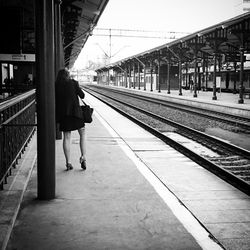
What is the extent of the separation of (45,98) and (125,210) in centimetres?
149

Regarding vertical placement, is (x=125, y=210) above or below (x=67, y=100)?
below

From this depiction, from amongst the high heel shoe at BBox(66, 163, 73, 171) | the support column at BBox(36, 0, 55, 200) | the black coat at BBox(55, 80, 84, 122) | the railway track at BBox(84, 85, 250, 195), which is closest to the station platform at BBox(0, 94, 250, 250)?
the high heel shoe at BBox(66, 163, 73, 171)

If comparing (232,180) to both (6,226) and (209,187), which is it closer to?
(209,187)

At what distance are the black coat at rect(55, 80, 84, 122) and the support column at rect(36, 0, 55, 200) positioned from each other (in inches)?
44.6

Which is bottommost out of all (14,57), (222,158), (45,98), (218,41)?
(222,158)

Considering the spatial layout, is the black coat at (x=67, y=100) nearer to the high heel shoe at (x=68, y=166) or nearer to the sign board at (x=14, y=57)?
the high heel shoe at (x=68, y=166)

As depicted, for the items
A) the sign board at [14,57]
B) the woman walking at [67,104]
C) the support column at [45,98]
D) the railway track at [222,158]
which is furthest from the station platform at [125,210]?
the sign board at [14,57]

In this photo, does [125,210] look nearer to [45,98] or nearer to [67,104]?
[45,98]

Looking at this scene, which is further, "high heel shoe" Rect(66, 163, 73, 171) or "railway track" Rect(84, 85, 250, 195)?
"railway track" Rect(84, 85, 250, 195)

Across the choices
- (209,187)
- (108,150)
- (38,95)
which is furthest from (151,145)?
(38,95)

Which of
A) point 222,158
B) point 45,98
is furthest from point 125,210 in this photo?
point 222,158

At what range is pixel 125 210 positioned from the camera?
13.0 ft

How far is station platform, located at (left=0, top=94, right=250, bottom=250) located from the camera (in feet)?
10.5

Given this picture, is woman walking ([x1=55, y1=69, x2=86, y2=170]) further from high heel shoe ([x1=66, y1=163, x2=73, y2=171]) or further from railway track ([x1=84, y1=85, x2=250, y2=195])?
railway track ([x1=84, y1=85, x2=250, y2=195])
